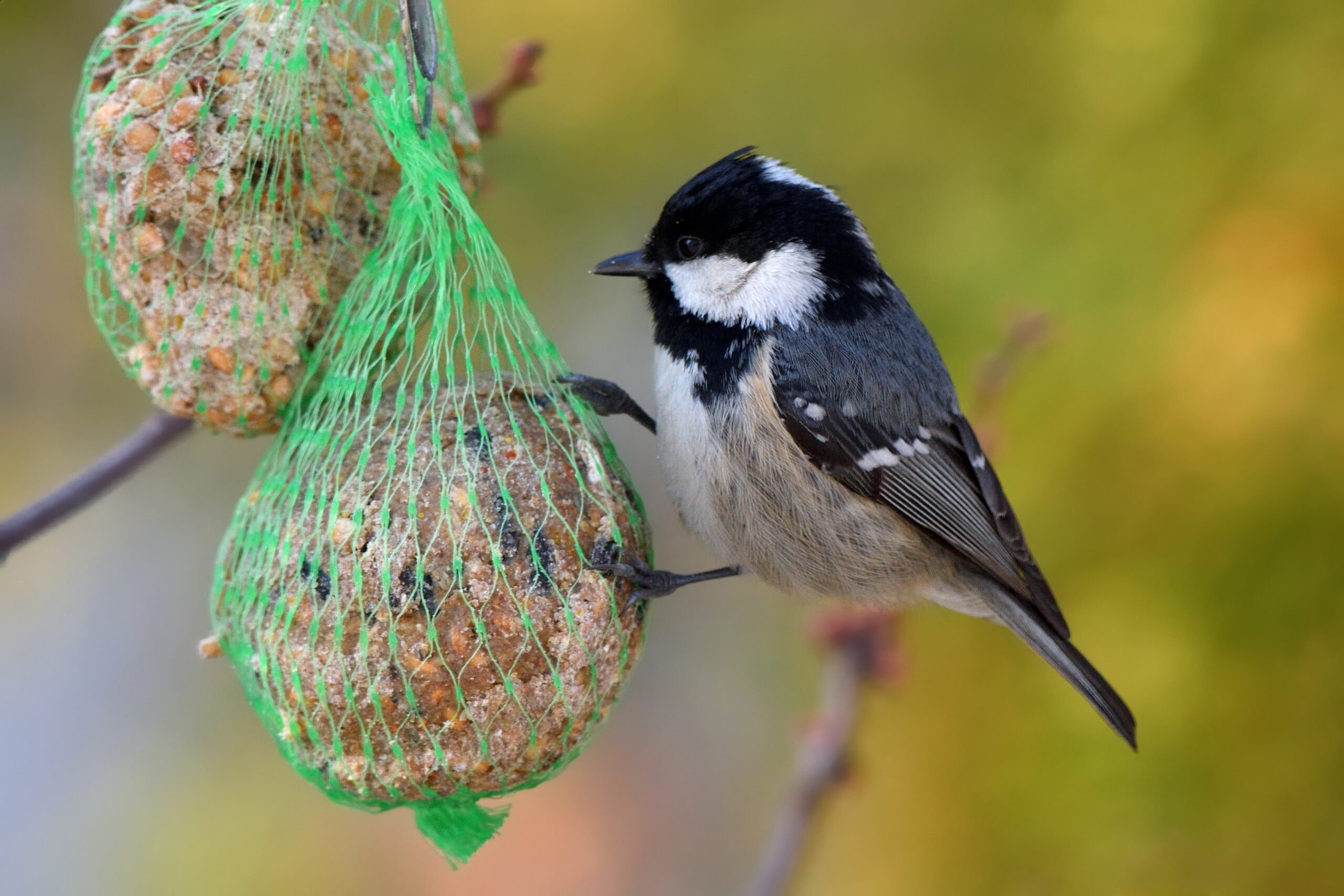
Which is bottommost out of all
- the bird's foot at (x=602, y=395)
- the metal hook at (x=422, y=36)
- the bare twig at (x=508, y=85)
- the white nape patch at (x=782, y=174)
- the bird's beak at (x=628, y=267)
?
the bird's foot at (x=602, y=395)

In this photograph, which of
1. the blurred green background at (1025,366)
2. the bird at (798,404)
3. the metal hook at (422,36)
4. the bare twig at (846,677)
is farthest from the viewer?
the blurred green background at (1025,366)

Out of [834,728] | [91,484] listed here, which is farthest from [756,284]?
[91,484]

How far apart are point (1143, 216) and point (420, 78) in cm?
192

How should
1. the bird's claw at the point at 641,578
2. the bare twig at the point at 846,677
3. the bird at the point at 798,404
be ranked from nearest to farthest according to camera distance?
the bird's claw at the point at 641,578
the bare twig at the point at 846,677
the bird at the point at 798,404

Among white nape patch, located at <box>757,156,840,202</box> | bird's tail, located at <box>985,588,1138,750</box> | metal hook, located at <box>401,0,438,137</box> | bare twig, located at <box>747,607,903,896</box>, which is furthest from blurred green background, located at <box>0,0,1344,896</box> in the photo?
metal hook, located at <box>401,0,438,137</box>

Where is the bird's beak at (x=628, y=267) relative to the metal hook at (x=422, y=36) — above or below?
below

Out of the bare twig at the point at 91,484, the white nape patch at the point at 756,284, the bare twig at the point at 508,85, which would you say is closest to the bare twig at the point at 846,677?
the white nape patch at the point at 756,284

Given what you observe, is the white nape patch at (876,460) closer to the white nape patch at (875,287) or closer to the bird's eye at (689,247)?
the white nape patch at (875,287)

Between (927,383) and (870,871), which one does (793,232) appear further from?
(870,871)

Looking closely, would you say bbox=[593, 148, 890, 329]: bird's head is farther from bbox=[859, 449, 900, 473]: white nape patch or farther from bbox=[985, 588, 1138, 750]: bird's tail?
bbox=[985, 588, 1138, 750]: bird's tail

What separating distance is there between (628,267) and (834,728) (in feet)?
3.29

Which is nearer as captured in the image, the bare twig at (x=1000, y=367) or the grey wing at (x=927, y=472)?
the bare twig at (x=1000, y=367)

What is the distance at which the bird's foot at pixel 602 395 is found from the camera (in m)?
2.18

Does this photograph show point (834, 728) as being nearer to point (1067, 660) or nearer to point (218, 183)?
point (1067, 660)
